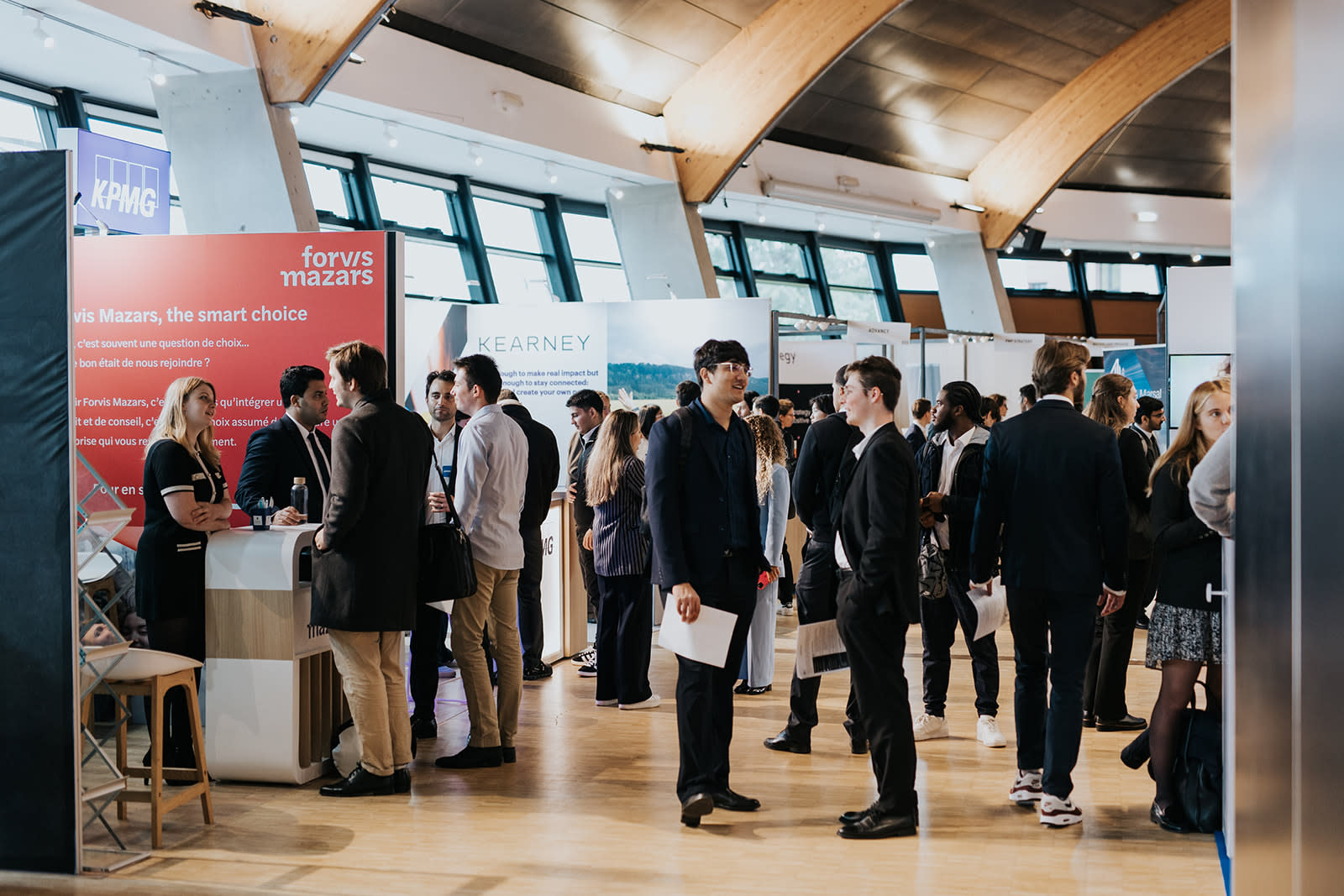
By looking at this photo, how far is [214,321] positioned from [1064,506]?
3567 millimetres

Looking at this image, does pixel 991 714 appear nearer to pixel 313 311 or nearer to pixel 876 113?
pixel 313 311

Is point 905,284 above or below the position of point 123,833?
above

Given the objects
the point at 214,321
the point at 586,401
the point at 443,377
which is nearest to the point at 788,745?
the point at 586,401

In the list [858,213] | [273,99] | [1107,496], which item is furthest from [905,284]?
[1107,496]

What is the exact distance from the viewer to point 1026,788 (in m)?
4.08

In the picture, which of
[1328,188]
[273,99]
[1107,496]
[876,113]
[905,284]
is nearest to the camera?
[1328,188]

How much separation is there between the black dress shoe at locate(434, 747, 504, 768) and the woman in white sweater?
4.75ft

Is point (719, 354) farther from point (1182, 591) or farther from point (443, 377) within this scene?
point (443, 377)

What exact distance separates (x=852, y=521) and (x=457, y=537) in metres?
1.44

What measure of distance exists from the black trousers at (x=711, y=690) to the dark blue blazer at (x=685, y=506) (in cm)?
5

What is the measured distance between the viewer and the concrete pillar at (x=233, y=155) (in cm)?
751

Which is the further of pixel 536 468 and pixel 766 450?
pixel 766 450

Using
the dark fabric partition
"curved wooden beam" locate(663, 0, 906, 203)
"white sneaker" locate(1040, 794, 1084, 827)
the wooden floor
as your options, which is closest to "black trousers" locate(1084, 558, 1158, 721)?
the wooden floor

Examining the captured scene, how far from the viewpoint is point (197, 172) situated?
25.0 feet
